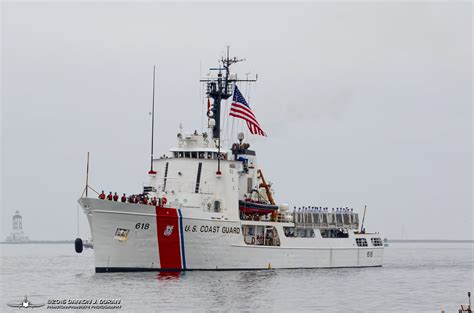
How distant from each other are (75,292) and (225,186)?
13.7 metres

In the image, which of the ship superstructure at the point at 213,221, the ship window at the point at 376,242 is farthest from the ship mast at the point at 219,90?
the ship window at the point at 376,242

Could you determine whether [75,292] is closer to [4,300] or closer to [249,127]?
[4,300]

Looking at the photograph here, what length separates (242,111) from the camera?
178 feet

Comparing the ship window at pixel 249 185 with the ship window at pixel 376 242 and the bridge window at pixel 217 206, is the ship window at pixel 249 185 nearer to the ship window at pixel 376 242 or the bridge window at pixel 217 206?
the bridge window at pixel 217 206

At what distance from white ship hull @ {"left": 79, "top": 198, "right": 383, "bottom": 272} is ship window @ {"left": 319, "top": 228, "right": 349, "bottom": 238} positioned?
7.84 m

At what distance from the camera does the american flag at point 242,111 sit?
54.3 metres

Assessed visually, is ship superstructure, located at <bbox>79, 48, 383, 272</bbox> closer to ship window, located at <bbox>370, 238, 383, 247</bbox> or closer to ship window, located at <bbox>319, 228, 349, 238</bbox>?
ship window, located at <bbox>319, 228, 349, 238</bbox>

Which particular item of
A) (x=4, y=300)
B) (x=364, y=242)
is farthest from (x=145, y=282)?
(x=364, y=242)

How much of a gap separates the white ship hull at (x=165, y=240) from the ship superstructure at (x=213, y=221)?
0.18 ft

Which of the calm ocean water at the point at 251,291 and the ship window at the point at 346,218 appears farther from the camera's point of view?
the ship window at the point at 346,218

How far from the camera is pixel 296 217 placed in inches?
2286

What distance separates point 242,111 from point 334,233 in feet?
43.1

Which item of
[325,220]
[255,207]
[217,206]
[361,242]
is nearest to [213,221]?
[217,206]

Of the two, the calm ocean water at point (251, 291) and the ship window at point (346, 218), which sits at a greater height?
the ship window at point (346, 218)
